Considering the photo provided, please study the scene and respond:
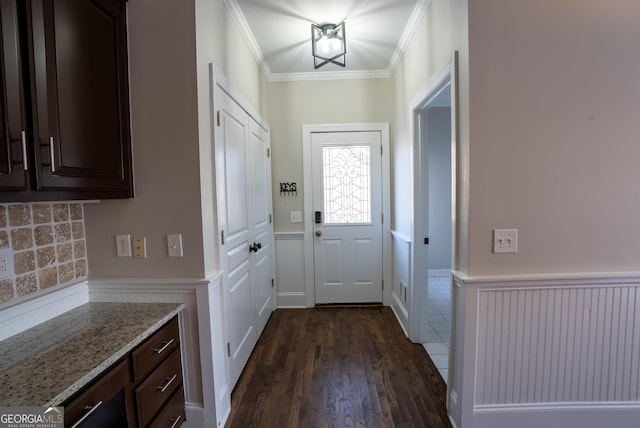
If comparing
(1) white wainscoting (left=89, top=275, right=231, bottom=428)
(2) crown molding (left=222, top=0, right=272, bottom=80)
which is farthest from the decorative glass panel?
(1) white wainscoting (left=89, top=275, right=231, bottom=428)

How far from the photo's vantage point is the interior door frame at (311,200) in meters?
3.33

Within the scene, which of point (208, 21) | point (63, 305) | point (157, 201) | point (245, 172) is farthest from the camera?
point (245, 172)

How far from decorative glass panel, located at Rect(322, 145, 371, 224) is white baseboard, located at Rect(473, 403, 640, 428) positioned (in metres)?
2.10

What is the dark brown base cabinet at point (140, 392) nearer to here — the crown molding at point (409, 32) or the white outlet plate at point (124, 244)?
the white outlet plate at point (124, 244)

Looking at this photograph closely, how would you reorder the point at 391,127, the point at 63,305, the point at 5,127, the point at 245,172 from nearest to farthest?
the point at 5,127 → the point at 63,305 → the point at 245,172 → the point at 391,127

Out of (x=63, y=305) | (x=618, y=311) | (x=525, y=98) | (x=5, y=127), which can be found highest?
(x=525, y=98)

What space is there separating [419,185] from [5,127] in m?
2.46

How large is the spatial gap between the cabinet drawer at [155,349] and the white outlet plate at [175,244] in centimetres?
36

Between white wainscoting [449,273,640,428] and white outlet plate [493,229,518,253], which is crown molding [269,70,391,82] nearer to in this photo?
white outlet plate [493,229,518,253]

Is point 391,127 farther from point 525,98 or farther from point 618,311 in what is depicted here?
point 618,311

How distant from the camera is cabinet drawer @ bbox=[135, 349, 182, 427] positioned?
1.27 m

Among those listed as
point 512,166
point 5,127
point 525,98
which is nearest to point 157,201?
point 5,127

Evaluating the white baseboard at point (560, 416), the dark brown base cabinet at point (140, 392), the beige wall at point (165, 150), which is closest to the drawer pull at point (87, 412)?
the dark brown base cabinet at point (140, 392)

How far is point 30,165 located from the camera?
106 centimetres
